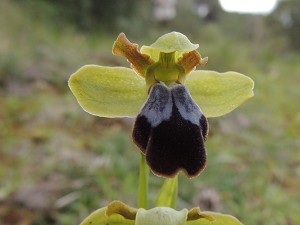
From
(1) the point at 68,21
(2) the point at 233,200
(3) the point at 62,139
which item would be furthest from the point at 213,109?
(1) the point at 68,21

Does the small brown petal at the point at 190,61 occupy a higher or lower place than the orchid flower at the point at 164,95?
higher

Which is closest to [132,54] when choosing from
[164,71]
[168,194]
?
[164,71]

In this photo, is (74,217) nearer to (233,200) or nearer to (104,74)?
(233,200)

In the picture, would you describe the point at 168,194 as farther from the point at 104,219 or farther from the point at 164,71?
the point at 164,71

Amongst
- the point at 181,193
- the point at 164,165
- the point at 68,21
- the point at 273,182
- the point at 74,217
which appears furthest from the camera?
the point at 68,21

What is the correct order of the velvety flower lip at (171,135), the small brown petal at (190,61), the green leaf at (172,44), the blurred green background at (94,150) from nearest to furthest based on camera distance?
1. the velvety flower lip at (171,135)
2. the green leaf at (172,44)
3. the small brown petal at (190,61)
4. the blurred green background at (94,150)

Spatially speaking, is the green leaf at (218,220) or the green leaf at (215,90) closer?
the green leaf at (218,220)

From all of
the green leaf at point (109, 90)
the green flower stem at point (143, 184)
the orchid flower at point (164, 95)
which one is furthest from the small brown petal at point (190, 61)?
the green flower stem at point (143, 184)

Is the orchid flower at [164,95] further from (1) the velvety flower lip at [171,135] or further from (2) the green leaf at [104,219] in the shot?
(2) the green leaf at [104,219]
